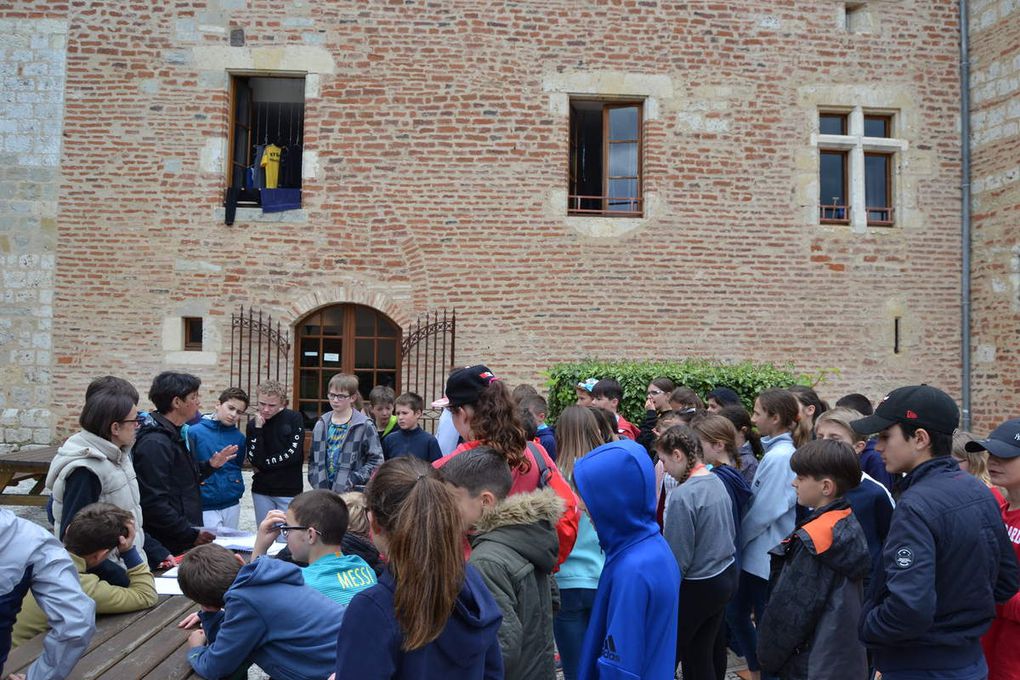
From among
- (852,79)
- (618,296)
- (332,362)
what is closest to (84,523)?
(332,362)

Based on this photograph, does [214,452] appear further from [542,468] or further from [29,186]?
[29,186]

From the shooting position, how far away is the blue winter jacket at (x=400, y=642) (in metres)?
1.91

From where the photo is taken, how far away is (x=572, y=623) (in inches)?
153

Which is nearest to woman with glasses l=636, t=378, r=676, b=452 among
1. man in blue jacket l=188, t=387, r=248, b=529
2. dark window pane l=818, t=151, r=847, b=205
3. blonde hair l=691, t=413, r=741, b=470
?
blonde hair l=691, t=413, r=741, b=470

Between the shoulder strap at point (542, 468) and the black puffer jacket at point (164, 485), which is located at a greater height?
the shoulder strap at point (542, 468)

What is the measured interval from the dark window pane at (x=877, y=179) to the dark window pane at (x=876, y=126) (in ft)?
0.98

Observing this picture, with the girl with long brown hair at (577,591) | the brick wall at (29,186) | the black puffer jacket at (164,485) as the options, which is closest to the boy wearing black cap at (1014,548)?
the girl with long brown hair at (577,591)

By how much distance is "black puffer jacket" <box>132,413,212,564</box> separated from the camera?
455 cm

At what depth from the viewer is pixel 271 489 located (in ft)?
21.1

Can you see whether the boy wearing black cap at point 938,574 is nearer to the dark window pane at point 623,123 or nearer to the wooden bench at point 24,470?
the wooden bench at point 24,470

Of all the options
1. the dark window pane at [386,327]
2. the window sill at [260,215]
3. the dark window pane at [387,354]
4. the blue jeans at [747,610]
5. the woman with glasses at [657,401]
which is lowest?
the blue jeans at [747,610]

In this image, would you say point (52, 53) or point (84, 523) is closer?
point (84, 523)

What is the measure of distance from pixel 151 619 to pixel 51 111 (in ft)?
30.8

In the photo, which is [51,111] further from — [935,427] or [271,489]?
[935,427]
